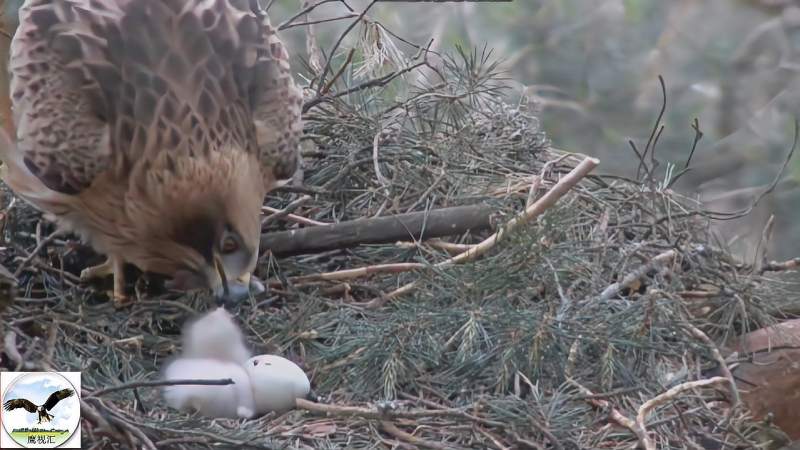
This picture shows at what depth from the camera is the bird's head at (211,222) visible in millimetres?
2375

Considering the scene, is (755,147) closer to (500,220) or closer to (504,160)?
(504,160)

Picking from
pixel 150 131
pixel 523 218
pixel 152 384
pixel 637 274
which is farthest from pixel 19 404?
pixel 637 274

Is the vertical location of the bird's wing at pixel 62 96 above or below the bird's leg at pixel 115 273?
above

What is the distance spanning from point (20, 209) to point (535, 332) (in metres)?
1.38

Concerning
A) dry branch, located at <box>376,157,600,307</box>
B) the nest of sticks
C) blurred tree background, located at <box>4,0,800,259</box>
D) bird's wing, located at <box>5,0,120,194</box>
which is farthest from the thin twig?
blurred tree background, located at <box>4,0,800,259</box>

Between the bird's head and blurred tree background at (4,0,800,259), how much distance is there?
84cm

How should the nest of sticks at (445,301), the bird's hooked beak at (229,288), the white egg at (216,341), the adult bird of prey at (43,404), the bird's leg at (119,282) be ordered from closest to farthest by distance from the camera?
the adult bird of prey at (43,404), the nest of sticks at (445,301), the white egg at (216,341), the bird's hooked beak at (229,288), the bird's leg at (119,282)

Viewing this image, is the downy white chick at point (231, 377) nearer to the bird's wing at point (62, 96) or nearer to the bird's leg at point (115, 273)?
the bird's leg at point (115, 273)

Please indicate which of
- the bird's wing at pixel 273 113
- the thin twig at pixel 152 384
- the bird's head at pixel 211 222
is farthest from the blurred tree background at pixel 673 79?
the thin twig at pixel 152 384

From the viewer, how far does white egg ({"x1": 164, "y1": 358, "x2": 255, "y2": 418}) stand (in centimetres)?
206

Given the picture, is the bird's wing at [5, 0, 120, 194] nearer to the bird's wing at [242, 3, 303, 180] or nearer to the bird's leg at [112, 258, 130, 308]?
the bird's leg at [112, 258, 130, 308]

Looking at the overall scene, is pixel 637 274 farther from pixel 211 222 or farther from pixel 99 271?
pixel 99 271

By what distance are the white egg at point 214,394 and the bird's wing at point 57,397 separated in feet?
1.11

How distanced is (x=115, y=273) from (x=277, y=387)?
72cm
